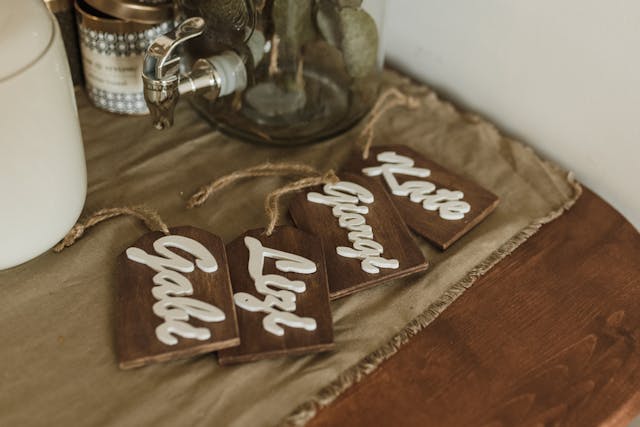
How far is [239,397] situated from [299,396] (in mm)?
46

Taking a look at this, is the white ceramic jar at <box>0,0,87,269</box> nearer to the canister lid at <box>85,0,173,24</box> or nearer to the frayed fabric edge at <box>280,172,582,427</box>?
the canister lid at <box>85,0,173,24</box>

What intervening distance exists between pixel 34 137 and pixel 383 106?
0.42m

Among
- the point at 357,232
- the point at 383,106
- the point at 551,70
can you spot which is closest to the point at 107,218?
the point at 357,232

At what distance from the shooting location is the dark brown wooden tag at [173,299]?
0.55m

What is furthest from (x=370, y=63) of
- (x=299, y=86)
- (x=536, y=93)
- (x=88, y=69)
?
(x=88, y=69)

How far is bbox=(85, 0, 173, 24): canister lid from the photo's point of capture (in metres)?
0.70

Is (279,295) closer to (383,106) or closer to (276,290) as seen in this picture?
(276,290)

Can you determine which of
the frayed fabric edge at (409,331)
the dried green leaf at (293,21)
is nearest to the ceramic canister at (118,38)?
the dried green leaf at (293,21)

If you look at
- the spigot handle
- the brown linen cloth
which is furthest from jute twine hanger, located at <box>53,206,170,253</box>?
the spigot handle

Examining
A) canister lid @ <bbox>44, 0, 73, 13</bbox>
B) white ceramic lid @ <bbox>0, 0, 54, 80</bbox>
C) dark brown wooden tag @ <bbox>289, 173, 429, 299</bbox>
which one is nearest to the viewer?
white ceramic lid @ <bbox>0, 0, 54, 80</bbox>

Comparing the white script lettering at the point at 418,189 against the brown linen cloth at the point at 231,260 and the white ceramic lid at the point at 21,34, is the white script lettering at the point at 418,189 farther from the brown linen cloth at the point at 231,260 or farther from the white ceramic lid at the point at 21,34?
the white ceramic lid at the point at 21,34

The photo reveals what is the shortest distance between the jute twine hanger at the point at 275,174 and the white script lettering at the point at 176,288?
8cm

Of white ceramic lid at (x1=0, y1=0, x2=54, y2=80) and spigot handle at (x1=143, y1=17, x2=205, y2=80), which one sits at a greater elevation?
white ceramic lid at (x1=0, y1=0, x2=54, y2=80)

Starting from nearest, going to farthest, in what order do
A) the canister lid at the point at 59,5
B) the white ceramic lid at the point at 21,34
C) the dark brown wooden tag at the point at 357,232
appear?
the white ceramic lid at the point at 21,34 < the dark brown wooden tag at the point at 357,232 < the canister lid at the point at 59,5
